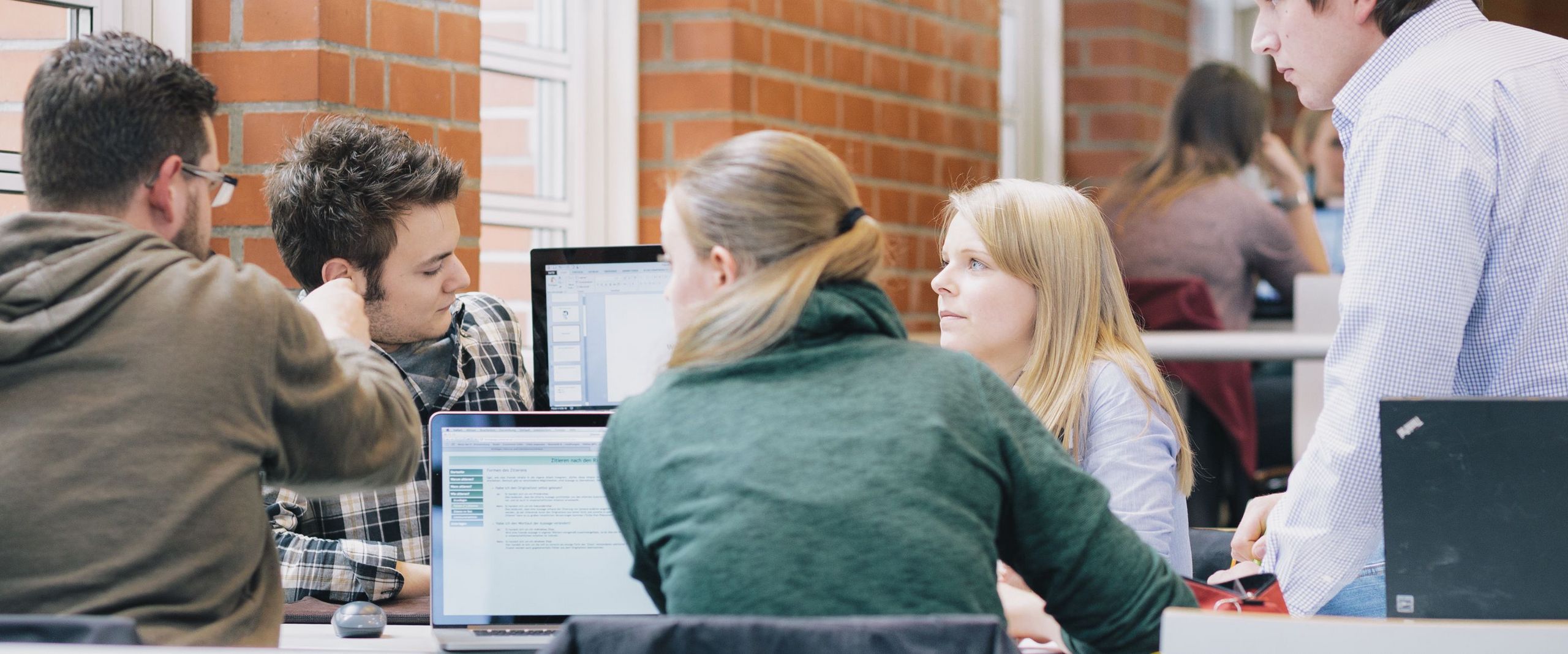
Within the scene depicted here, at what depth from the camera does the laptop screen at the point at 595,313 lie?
6.68 feet

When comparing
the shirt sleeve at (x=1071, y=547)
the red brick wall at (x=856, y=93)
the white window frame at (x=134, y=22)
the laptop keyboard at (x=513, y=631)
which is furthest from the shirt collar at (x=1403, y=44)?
the white window frame at (x=134, y=22)

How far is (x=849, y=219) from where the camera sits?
1.36 metres

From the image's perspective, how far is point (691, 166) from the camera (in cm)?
138

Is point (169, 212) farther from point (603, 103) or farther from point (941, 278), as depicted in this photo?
point (603, 103)

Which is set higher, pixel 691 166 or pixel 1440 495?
pixel 691 166

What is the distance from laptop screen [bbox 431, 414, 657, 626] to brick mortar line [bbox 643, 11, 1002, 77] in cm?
171

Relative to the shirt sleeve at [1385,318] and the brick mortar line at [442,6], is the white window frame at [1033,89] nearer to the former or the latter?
the brick mortar line at [442,6]

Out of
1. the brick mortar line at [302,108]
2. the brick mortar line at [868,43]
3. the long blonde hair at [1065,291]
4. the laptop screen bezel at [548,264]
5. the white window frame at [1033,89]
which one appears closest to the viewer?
the long blonde hair at [1065,291]

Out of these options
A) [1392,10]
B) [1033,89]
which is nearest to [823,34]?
[1033,89]

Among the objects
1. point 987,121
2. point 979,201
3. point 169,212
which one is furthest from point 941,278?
point 987,121

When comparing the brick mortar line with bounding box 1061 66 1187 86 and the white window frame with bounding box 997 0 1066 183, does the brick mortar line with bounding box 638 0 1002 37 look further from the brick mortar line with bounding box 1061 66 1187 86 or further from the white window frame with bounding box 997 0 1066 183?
the brick mortar line with bounding box 1061 66 1187 86

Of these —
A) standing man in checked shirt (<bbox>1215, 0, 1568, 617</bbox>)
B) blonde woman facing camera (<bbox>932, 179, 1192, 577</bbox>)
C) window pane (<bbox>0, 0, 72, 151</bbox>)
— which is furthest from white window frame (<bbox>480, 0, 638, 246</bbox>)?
standing man in checked shirt (<bbox>1215, 0, 1568, 617</bbox>)

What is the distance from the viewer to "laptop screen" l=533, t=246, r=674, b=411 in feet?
6.68

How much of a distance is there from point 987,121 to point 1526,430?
3068 mm
